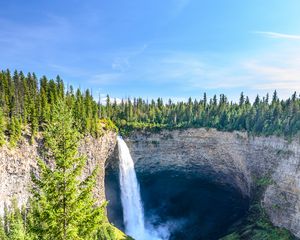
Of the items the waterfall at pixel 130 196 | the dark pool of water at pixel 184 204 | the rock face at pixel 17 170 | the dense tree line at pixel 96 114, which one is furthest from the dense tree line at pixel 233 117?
the rock face at pixel 17 170

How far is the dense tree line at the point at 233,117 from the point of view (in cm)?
6675

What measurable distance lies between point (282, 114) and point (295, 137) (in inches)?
463

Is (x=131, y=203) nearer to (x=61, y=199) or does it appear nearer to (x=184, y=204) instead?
(x=184, y=204)

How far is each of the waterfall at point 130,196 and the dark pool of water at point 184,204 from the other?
1.84m

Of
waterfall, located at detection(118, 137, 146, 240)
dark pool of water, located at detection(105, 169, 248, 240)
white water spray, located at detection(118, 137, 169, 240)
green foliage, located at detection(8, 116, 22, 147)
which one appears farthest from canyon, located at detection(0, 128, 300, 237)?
white water spray, located at detection(118, 137, 169, 240)

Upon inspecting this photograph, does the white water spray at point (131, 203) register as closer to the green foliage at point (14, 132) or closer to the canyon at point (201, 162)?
the canyon at point (201, 162)

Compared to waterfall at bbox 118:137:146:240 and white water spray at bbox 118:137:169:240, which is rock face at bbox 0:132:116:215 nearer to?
waterfall at bbox 118:137:146:240

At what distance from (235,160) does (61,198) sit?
6340 centimetres

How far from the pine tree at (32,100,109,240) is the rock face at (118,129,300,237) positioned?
1979 inches

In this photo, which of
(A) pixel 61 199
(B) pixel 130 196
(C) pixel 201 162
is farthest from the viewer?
(C) pixel 201 162

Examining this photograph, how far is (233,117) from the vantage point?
3125 inches

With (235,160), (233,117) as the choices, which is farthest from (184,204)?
(233,117)

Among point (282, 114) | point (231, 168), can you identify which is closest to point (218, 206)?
point (231, 168)

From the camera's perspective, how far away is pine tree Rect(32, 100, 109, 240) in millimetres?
16609
